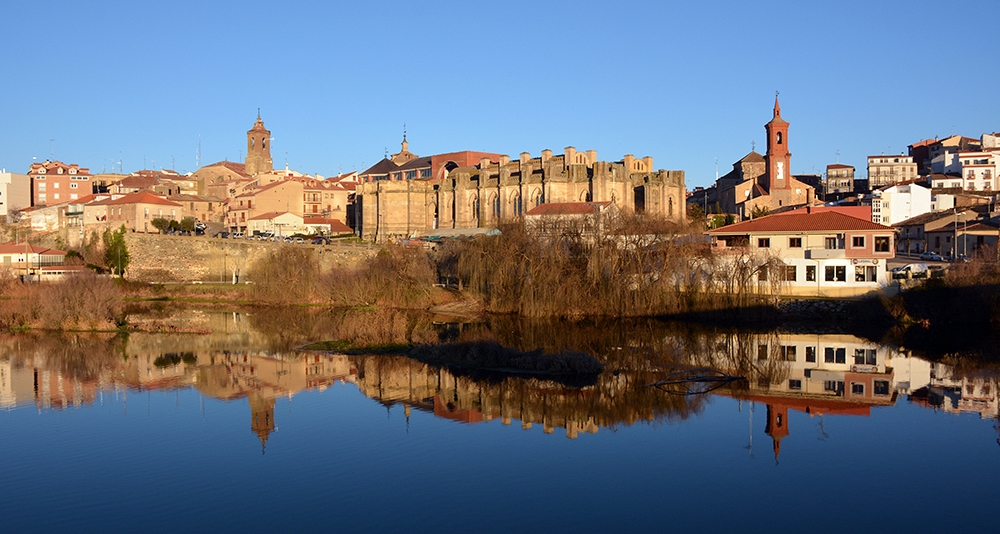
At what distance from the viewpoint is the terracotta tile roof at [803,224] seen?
130 feet

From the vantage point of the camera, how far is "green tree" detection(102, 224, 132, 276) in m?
57.8

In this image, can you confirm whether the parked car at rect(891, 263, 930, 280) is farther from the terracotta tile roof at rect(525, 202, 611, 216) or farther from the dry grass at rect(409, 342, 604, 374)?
the dry grass at rect(409, 342, 604, 374)

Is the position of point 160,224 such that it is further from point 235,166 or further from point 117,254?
point 235,166

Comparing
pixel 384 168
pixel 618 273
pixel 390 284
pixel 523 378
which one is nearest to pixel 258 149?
pixel 384 168

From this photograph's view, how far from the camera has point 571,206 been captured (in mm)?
50875

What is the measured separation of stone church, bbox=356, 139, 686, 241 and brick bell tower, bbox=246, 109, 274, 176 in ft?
126

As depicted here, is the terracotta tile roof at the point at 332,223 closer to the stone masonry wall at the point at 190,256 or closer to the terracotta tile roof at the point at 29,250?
the stone masonry wall at the point at 190,256

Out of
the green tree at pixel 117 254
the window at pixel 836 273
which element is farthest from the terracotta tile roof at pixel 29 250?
the window at pixel 836 273

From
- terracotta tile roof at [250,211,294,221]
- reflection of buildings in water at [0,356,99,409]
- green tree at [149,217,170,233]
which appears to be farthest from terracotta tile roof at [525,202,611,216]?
green tree at [149,217,170,233]

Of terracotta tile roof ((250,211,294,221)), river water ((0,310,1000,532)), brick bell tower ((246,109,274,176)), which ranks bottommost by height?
river water ((0,310,1000,532))

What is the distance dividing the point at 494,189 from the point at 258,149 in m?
54.2

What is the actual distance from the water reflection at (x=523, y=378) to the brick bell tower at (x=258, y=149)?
7433 centimetres

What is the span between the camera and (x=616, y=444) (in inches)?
717

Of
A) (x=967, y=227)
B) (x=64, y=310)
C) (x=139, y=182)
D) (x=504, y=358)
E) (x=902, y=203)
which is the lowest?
(x=504, y=358)
